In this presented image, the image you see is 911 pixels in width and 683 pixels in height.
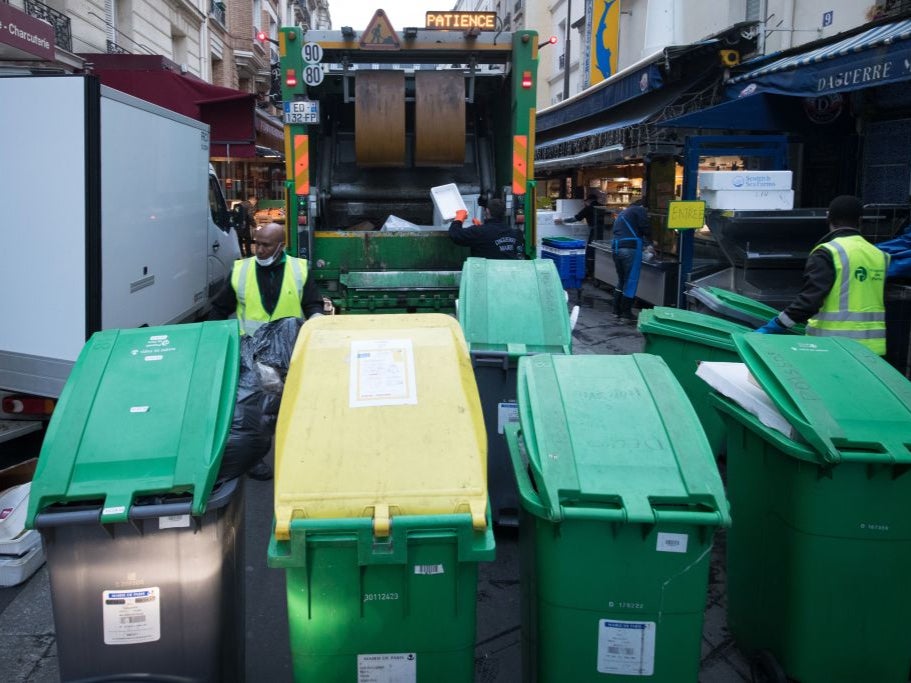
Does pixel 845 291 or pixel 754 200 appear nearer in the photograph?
pixel 845 291

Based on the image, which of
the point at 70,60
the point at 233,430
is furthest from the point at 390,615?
the point at 70,60

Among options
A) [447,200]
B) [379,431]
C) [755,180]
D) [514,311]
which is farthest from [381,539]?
[755,180]

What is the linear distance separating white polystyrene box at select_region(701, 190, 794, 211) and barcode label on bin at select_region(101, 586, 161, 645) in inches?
250

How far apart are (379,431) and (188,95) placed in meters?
10.2

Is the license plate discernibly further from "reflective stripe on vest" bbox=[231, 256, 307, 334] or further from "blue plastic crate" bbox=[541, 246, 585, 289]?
"blue plastic crate" bbox=[541, 246, 585, 289]

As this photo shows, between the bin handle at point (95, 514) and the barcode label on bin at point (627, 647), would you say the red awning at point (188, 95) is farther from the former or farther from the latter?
the barcode label on bin at point (627, 647)

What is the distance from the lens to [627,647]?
2217mm

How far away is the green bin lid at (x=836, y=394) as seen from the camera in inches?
96.4

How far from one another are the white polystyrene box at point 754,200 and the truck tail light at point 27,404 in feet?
19.2

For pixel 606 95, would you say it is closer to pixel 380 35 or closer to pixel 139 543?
pixel 380 35

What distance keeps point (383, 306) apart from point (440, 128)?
1615 mm

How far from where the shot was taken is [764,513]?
107 inches

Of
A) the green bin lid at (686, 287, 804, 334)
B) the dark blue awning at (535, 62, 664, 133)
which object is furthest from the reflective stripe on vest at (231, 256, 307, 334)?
the dark blue awning at (535, 62, 664, 133)

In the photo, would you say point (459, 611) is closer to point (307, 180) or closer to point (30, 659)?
point (30, 659)
